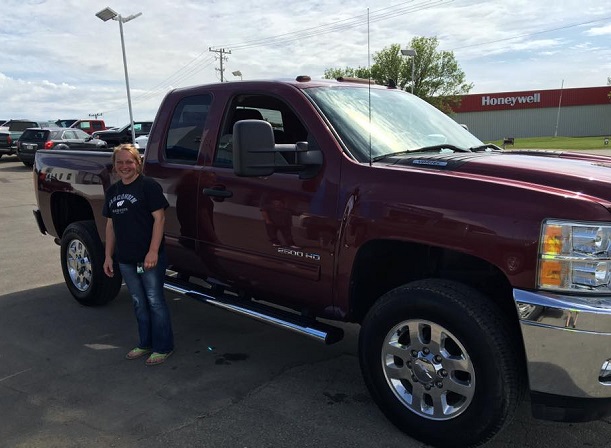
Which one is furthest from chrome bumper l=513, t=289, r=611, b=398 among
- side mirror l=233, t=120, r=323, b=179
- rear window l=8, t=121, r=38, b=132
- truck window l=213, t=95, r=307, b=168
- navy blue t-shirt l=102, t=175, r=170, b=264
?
rear window l=8, t=121, r=38, b=132

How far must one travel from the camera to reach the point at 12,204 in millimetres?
12859

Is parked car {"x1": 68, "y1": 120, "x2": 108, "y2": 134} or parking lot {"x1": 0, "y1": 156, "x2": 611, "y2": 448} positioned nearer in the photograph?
parking lot {"x1": 0, "y1": 156, "x2": 611, "y2": 448}

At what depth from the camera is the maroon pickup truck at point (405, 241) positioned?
2414 millimetres

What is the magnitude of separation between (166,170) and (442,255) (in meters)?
2.28

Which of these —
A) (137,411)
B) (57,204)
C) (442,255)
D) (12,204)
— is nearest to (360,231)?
(442,255)

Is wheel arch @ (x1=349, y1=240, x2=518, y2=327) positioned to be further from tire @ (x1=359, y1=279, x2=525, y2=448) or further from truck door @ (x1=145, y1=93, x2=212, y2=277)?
truck door @ (x1=145, y1=93, x2=212, y2=277)

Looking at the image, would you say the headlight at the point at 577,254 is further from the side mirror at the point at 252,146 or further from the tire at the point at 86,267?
the tire at the point at 86,267

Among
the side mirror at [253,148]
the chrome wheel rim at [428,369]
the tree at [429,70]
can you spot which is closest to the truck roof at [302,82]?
the side mirror at [253,148]

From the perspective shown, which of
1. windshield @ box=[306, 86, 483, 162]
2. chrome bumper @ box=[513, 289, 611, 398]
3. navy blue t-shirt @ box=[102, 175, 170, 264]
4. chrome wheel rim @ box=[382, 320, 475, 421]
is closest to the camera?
chrome bumper @ box=[513, 289, 611, 398]

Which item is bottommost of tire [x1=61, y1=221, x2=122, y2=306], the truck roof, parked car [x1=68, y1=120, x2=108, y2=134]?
tire [x1=61, y1=221, x2=122, y2=306]

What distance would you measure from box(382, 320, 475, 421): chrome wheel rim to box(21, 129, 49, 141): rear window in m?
21.8

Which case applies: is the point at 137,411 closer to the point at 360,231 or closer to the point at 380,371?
the point at 380,371

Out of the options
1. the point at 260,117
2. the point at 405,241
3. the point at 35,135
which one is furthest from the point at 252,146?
the point at 35,135

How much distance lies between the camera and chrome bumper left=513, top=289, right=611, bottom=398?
232 cm
